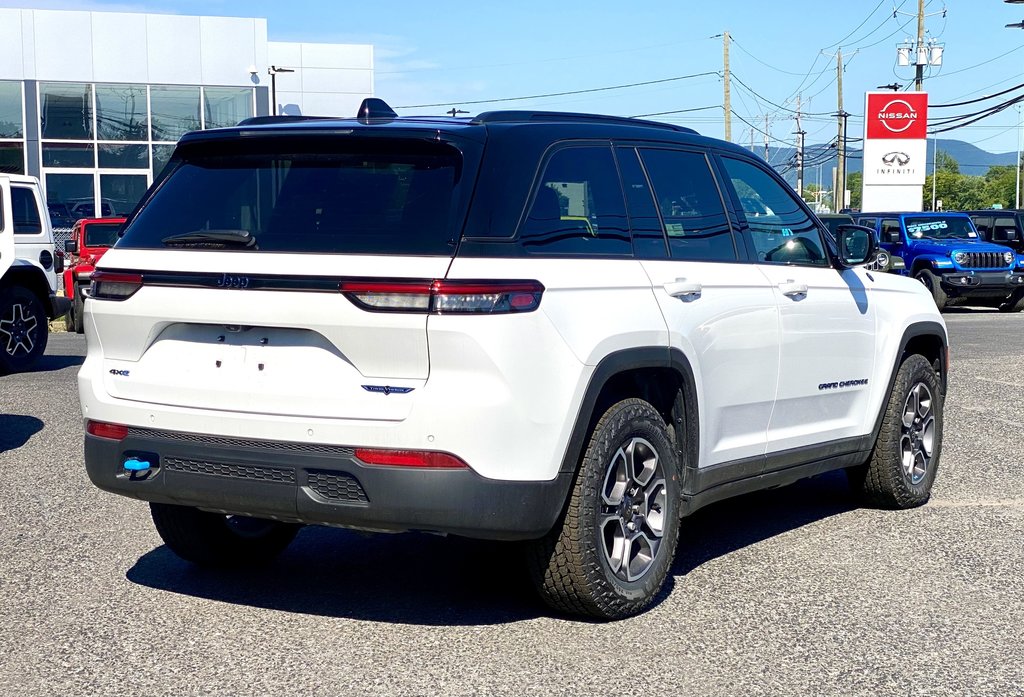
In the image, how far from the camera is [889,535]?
22.0 feet

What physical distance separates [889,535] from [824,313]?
116 centimetres

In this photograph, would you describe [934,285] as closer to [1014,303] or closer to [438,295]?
[1014,303]

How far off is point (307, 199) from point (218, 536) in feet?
5.59

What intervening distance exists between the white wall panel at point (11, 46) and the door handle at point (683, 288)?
120 feet

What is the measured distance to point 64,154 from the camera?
38.7 m

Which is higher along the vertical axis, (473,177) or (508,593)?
(473,177)

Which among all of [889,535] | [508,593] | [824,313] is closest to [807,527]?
[889,535]

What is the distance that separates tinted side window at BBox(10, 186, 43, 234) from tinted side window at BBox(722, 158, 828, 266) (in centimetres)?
1079

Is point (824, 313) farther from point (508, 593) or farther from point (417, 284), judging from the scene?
point (417, 284)

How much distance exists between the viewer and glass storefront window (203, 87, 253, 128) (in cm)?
3959

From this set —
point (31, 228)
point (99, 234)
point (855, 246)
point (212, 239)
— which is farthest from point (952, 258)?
point (212, 239)

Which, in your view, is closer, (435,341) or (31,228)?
(435,341)

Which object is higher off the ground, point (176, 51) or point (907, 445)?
point (176, 51)

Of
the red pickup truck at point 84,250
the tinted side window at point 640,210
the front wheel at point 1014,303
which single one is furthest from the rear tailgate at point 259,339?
the front wheel at point 1014,303
